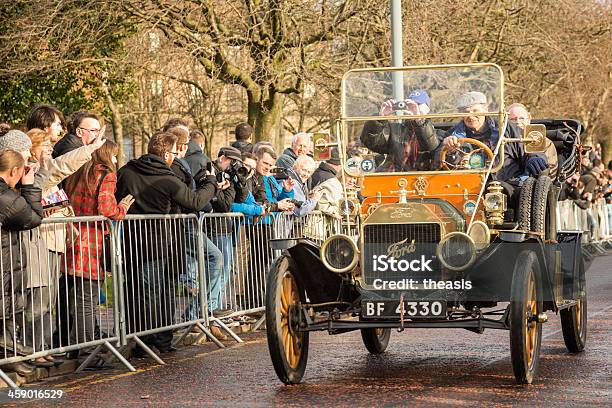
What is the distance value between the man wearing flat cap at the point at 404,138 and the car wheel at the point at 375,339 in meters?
1.44

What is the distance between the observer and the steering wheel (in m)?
10.1

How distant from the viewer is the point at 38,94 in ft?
86.8

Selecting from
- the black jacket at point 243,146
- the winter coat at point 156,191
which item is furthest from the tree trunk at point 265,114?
the winter coat at point 156,191

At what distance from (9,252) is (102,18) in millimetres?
14466

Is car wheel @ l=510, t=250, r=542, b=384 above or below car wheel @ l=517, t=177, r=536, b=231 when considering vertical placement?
below

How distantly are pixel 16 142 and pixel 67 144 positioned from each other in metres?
1.71

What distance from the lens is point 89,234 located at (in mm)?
10930

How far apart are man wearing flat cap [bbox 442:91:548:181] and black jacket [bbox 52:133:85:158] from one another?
11.5 ft

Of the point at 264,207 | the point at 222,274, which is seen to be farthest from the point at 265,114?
the point at 222,274

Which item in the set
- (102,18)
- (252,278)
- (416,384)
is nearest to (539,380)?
(416,384)

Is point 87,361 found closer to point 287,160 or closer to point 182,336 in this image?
point 182,336

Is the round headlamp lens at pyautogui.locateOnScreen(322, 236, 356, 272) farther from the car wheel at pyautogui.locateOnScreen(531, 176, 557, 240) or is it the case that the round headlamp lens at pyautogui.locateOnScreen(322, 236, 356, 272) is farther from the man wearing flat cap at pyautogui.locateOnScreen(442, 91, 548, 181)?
the car wheel at pyautogui.locateOnScreen(531, 176, 557, 240)

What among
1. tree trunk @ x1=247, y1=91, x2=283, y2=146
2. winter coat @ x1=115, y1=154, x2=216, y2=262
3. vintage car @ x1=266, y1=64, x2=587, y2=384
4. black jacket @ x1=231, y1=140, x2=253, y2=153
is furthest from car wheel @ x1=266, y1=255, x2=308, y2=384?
tree trunk @ x1=247, y1=91, x2=283, y2=146

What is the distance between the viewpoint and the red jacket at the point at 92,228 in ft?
35.7
